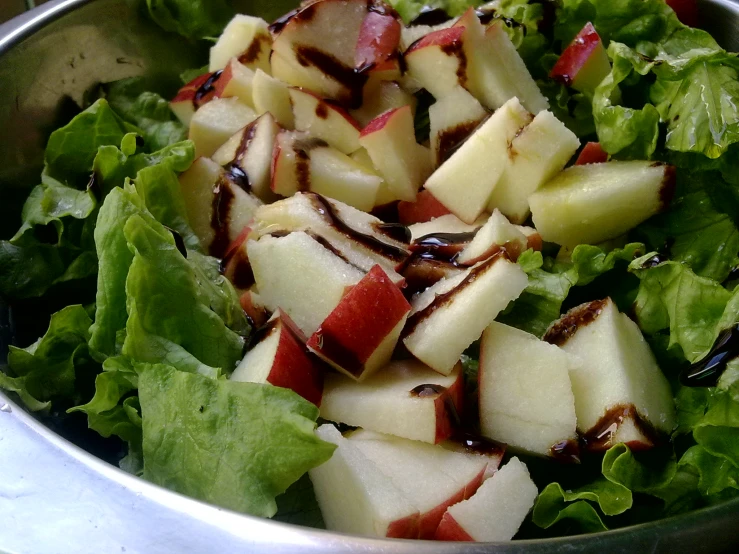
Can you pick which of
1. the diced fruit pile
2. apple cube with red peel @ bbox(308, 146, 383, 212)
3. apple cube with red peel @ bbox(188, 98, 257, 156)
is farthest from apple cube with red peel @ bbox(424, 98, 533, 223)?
apple cube with red peel @ bbox(188, 98, 257, 156)

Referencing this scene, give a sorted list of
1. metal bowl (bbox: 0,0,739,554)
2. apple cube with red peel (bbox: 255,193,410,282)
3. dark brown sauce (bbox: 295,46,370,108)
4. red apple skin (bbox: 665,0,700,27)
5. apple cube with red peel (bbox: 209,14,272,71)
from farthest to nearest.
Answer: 1. red apple skin (bbox: 665,0,700,27)
2. apple cube with red peel (bbox: 209,14,272,71)
3. dark brown sauce (bbox: 295,46,370,108)
4. apple cube with red peel (bbox: 255,193,410,282)
5. metal bowl (bbox: 0,0,739,554)

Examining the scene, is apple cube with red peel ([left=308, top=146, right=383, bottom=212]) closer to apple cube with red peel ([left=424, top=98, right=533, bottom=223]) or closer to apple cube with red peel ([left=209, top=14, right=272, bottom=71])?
apple cube with red peel ([left=424, top=98, right=533, bottom=223])

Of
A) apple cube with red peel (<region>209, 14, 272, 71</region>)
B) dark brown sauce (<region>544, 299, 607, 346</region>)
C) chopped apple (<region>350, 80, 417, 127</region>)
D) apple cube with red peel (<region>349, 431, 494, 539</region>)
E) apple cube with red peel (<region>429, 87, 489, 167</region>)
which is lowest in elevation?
dark brown sauce (<region>544, 299, 607, 346</region>)

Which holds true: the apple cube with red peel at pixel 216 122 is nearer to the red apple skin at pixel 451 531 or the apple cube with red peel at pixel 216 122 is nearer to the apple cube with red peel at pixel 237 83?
the apple cube with red peel at pixel 237 83

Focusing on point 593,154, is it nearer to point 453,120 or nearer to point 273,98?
point 453,120

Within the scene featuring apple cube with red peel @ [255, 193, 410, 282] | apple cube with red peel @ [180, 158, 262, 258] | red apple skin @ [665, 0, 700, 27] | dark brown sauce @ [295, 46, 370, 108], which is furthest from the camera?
red apple skin @ [665, 0, 700, 27]

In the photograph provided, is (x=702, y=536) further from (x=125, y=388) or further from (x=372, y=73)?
(x=372, y=73)

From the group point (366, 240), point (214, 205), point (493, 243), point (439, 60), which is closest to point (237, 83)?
point (214, 205)

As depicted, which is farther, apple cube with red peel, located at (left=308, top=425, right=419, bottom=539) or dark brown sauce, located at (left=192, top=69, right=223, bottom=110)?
dark brown sauce, located at (left=192, top=69, right=223, bottom=110)
